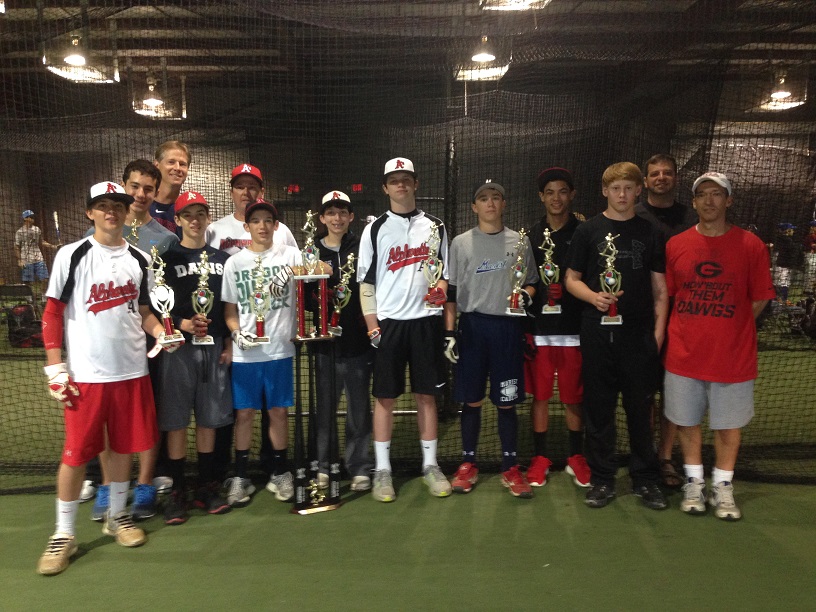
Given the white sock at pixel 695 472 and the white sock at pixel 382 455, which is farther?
the white sock at pixel 382 455

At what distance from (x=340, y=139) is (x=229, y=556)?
12.8ft

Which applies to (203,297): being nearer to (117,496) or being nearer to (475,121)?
(117,496)

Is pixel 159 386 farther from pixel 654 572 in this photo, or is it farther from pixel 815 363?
pixel 815 363

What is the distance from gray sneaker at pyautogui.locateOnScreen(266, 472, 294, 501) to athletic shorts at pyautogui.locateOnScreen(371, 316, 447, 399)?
0.68 m

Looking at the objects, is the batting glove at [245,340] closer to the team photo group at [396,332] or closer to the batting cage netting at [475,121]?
the team photo group at [396,332]

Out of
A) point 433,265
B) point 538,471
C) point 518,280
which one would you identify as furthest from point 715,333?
point 433,265

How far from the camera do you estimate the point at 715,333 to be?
9.67 feet

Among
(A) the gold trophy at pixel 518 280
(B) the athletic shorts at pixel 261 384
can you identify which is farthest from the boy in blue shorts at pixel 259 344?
(A) the gold trophy at pixel 518 280

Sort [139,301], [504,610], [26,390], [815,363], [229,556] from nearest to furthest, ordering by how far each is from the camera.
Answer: [504,610], [229,556], [139,301], [26,390], [815,363]

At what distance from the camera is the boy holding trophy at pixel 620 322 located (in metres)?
3.05

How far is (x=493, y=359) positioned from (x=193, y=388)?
5.29 ft

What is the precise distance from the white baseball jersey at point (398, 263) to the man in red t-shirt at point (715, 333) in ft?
4.19

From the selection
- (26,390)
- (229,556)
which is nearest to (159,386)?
(229,556)

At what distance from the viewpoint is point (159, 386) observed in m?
→ 3.02
